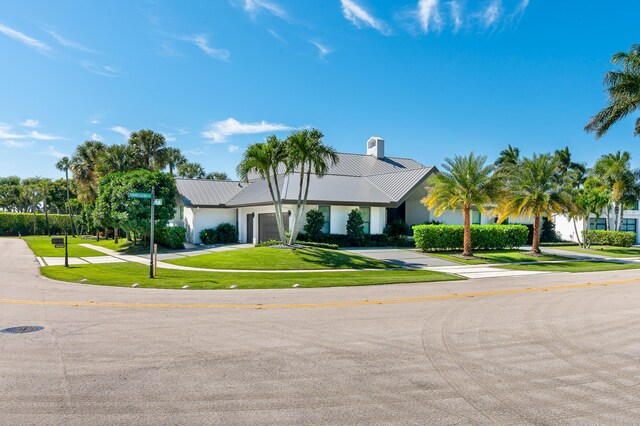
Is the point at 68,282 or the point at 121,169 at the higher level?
the point at 121,169

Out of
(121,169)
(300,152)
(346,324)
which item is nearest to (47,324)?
(346,324)

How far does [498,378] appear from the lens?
6.19m

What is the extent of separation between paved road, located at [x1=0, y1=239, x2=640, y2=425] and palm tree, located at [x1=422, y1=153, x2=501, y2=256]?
49.7 ft

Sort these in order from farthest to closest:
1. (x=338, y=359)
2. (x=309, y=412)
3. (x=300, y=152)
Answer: (x=300, y=152)
(x=338, y=359)
(x=309, y=412)

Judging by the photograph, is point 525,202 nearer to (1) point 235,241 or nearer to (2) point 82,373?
(1) point 235,241

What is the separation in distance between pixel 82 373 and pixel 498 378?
5.69 meters

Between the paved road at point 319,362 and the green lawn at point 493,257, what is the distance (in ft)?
45.7

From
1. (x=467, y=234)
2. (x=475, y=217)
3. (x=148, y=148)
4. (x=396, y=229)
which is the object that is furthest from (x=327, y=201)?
(x=148, y=148)

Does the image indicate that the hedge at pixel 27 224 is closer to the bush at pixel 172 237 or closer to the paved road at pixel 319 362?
the bush at pixel 172 237

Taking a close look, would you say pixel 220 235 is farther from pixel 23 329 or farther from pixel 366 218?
pixel 23 329

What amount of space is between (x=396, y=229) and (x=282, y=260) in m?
13.0

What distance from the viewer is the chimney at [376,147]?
45031 millimetres

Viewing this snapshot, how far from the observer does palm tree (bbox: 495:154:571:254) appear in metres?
29.3

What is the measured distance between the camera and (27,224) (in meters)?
64.9
